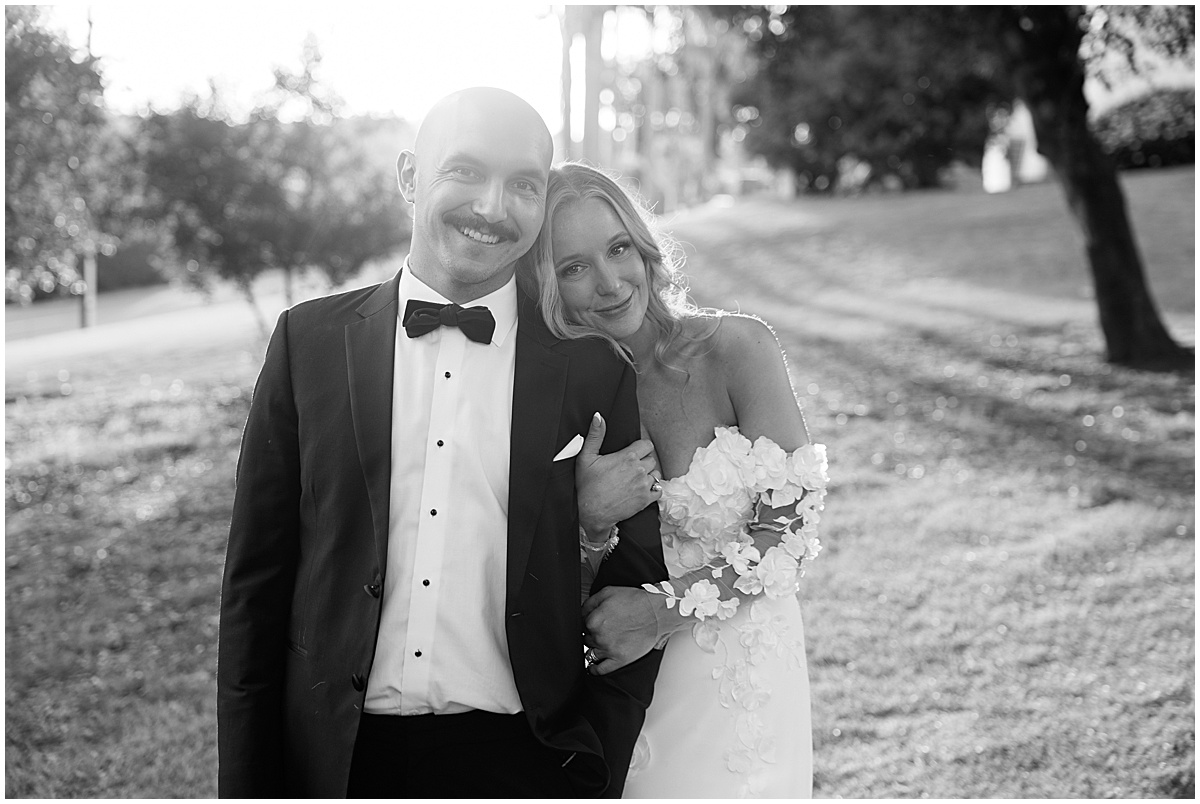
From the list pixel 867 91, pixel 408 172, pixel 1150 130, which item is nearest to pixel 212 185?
pixel 408 172

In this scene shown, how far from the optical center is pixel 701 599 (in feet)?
9.70

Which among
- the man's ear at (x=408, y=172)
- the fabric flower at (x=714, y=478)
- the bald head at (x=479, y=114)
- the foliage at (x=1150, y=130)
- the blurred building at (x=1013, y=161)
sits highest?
the blurred building at (x=1013, y=161)

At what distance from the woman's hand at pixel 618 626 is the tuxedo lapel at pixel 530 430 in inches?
13.0

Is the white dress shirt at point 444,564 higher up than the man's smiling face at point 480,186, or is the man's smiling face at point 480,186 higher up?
the man's smiling face at point 480,186

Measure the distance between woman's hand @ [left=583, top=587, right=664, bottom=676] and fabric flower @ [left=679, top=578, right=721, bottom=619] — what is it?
132 mm

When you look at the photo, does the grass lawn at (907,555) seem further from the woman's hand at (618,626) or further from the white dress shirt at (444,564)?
the white dress shirt at (444,564)

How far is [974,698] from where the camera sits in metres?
5.47

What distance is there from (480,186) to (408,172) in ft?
1.05

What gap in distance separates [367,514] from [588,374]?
2.18ft

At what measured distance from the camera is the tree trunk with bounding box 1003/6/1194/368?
9992 mm

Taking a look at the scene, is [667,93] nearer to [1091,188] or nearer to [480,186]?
[1091,188]

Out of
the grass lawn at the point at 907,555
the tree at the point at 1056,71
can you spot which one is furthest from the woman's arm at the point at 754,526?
the tree at the point at 1056,71

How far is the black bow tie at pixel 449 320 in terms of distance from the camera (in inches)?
103

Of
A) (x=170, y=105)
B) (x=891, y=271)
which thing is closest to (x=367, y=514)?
(x=170, y=105)
